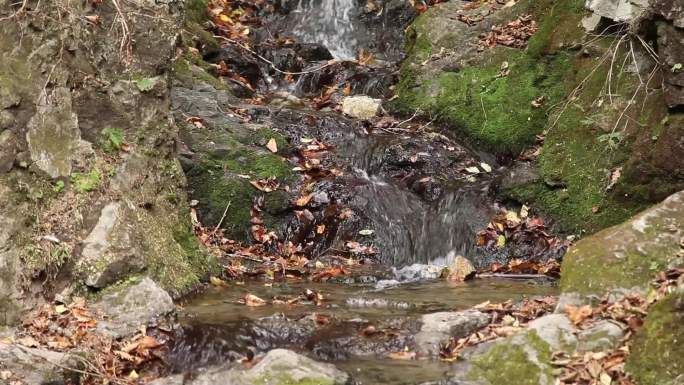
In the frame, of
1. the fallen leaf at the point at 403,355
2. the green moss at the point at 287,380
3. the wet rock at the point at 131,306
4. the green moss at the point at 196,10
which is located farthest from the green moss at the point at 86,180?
the green moss at the point at 196,10

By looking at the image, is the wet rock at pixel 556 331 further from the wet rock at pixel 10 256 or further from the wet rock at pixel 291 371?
the wet rock at pixel 10 256

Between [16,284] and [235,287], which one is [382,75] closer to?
[235,287]

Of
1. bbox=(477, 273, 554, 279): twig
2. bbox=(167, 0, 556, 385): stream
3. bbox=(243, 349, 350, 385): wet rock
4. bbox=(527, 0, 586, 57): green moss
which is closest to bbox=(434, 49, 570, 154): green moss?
bbox=(527, 0, 586, 57): green moss

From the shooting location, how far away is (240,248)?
775cm

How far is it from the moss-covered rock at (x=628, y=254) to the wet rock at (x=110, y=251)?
3.30 metres

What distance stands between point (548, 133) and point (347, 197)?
2.58 meters

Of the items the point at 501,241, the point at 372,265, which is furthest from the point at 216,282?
the point at 501,241

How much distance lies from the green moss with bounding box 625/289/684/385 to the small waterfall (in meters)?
9.79

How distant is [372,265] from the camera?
25.1 ft

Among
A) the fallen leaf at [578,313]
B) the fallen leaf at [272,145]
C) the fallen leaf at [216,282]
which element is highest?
the fallen leaf at [272,145]

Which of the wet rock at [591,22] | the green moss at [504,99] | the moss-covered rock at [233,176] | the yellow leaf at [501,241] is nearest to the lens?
the yellow leaf at [501,241]

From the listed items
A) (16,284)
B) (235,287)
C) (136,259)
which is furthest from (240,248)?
(16,284)

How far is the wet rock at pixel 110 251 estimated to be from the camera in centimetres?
555

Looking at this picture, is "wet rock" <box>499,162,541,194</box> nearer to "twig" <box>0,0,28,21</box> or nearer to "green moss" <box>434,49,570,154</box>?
"green moss" <box>434,49,570,154</box>
